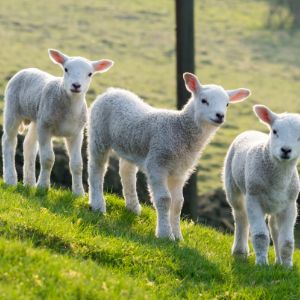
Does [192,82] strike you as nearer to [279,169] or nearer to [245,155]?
[245,155]

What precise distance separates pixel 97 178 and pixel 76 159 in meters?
0.60

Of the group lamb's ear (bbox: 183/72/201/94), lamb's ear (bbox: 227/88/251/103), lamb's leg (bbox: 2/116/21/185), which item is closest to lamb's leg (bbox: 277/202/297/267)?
lamb's ear (bbox: 227/88/251/103)

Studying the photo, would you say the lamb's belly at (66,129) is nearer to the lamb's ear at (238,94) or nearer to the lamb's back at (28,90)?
the lamb's back at (28,90)

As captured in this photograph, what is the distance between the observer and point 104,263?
7688mm

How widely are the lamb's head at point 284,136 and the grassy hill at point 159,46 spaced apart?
8.07 m

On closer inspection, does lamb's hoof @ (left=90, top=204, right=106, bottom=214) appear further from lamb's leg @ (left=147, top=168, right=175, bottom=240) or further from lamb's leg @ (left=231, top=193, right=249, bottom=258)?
lamb's leg @ (left=231, top=193, right=249, bottom=258)

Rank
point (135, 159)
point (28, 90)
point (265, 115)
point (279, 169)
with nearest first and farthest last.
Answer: point (279, 169), point (265, 115), point (135, 159), point (28, 90)

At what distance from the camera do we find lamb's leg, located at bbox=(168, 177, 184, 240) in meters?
9.38

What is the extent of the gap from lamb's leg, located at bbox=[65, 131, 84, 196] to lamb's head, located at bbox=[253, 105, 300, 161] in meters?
2.71

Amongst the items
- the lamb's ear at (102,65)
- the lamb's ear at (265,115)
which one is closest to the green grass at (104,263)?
the lamb's ear at (265,115)

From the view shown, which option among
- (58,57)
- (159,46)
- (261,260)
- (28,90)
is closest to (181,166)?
(261,260)

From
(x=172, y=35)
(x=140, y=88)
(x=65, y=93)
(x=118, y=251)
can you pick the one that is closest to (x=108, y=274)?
(x=118, y=251)

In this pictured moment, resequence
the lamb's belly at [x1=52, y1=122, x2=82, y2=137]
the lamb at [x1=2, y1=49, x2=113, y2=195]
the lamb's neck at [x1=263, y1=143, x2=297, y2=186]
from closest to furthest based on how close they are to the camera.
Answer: the lamb's neck at [x1=263, y1=143, x2=297, y2=186]
the lamb at [x1=2, y1=49, x2=113, y2=195]
the lamb's belly at [x1=52, y1=122, x2=82, y2=137]

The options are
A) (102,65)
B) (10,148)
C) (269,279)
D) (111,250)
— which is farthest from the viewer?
(10,148)
